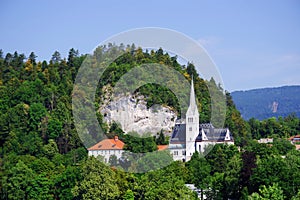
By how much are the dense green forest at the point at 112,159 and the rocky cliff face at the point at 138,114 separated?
2.34 ft

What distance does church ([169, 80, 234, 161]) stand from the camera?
49281mm

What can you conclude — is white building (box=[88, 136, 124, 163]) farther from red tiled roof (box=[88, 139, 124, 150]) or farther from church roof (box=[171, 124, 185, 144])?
church roof (box=[171, 124, 185, 144])

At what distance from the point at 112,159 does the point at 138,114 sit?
11688 mm

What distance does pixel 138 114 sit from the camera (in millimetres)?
53312

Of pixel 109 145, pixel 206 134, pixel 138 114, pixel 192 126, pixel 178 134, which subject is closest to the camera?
pixel 109 145

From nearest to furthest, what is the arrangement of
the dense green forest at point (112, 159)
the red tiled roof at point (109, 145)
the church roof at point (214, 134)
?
1. the dense green forest at point (112, 159)
2. the red tiled roof at point (109, 145)
3. the church roof at point (214, 134)

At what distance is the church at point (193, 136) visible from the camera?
1940 inches

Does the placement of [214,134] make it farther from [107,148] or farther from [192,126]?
[107,148]

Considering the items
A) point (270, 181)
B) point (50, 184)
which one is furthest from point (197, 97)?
point (270, 181)

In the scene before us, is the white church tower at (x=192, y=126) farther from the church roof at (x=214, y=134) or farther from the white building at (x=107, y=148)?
the white building at (x=107, y=148)

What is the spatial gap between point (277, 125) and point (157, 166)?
35.2 meters

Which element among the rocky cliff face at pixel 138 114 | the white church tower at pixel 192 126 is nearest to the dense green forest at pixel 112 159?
the rocky cliff face at pixel 138 114

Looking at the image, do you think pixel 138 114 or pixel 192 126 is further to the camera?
pixel 138 114

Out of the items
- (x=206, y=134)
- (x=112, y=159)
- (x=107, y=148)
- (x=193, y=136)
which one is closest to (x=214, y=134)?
(x=206, y=134)
